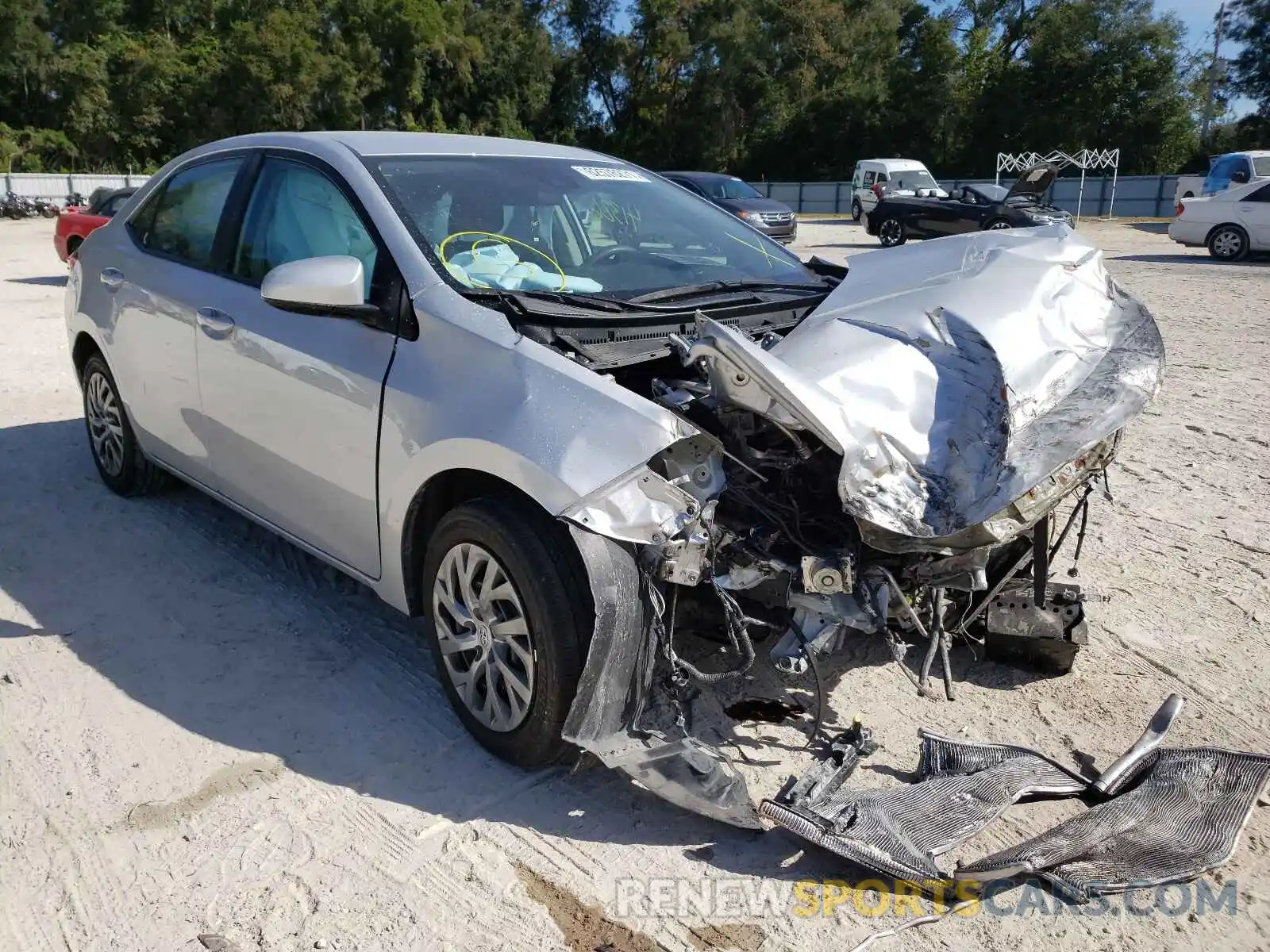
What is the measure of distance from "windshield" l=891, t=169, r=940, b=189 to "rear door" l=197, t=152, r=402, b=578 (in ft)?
79.8

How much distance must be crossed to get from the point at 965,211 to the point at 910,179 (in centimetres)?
706

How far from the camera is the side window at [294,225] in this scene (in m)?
3.55

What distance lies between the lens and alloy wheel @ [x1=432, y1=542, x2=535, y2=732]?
9.76 feet

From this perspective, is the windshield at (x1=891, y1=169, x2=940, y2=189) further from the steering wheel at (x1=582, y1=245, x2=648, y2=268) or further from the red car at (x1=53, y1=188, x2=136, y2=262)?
the steering wheel at (x1=582, y1=245, x2=648, y2=268)

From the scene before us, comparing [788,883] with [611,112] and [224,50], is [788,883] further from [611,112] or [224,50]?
[611,112]

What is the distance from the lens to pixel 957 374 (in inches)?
122

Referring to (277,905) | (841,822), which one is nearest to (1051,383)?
(841,822)

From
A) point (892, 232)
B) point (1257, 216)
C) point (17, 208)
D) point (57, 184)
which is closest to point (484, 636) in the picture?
point (1257, 216)

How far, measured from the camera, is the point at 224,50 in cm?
4841

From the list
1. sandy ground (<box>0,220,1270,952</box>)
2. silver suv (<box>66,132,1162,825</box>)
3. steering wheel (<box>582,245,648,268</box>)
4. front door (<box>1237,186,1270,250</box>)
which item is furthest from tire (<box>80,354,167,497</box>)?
front door (<box>1237,186,1270,250</box>)

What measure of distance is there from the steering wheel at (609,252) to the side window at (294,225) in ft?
2.51

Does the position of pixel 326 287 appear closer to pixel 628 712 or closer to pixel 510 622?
pixel 510 622

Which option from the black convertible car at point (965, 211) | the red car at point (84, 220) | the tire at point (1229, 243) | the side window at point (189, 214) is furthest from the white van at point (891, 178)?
the side window at point (189, 214)

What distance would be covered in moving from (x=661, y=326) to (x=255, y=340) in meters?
1.52
